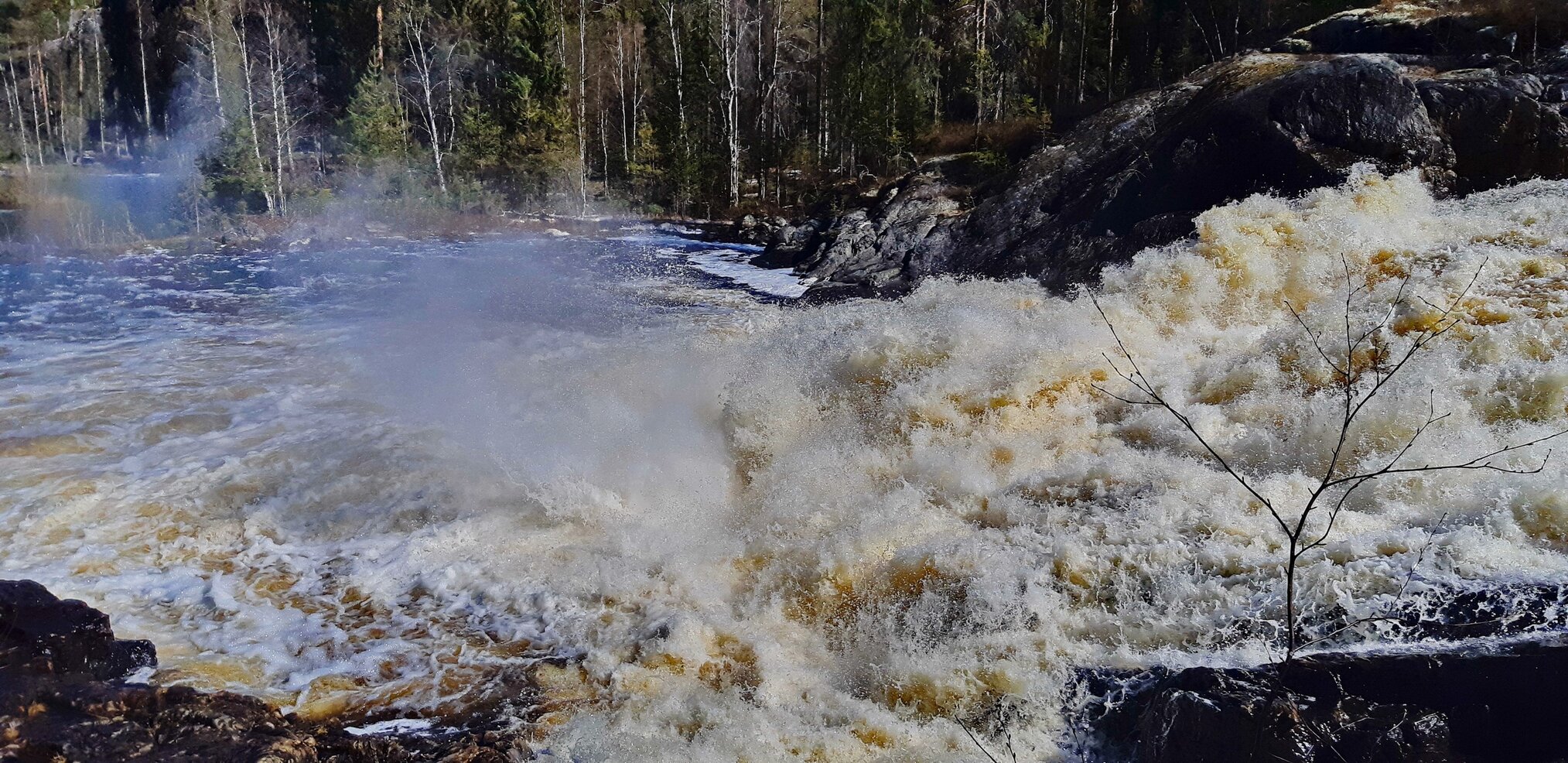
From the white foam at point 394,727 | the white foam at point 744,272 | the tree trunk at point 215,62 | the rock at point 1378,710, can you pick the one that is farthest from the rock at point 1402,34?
the tree trunk at point 215,62

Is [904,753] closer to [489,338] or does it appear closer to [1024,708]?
[1024,708]

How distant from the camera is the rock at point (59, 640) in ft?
13.6

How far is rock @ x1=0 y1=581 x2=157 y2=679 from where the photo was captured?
415cm

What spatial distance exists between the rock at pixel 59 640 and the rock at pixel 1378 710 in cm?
444

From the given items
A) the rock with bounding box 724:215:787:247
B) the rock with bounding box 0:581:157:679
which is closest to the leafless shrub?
the rock with bounding box 0:581:157:679

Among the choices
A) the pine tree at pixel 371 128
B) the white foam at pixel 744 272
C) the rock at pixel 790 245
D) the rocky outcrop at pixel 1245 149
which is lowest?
the white foam at pixel 744 272

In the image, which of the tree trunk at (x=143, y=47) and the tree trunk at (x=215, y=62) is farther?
the tree trunk at (x=143, y=47)

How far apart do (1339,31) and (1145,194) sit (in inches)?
229

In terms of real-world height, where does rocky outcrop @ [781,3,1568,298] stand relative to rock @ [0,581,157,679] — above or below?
above

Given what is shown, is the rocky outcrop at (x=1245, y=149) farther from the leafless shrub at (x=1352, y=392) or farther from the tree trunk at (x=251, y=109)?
the tree trunk at (x=251, y=109)

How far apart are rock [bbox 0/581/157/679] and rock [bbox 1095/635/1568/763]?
175 inches

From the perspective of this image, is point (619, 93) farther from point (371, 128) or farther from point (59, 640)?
point (59, 640)

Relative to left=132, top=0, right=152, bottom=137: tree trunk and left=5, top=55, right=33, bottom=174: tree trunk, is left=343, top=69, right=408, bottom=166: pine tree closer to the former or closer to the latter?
left=5, top=55, right=33, bottom=174: tree trunk

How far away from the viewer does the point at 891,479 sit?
6.40m
